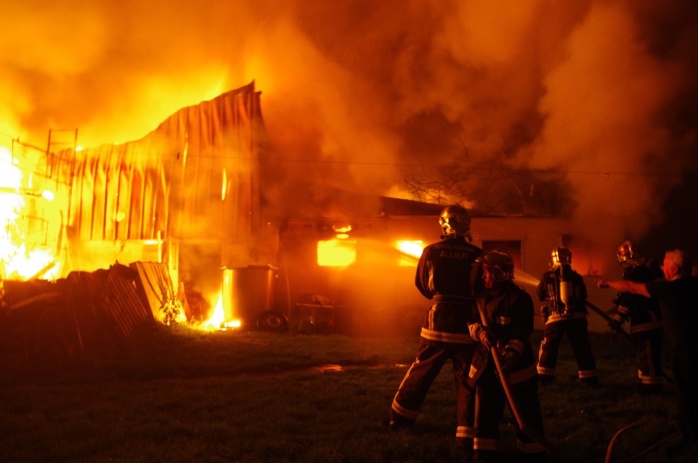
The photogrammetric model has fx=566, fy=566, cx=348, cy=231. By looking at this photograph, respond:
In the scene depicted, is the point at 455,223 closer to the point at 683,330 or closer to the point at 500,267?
the point at 500,267

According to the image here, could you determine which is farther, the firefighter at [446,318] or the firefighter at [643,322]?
the firefighter at [643,322]

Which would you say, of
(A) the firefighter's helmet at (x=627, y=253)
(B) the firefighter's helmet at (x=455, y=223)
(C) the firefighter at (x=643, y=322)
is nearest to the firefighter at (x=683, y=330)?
(B) the firefighter's helmet at (x=455, y=223)

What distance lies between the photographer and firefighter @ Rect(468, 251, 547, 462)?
3979 millimetres

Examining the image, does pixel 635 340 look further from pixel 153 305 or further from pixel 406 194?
pixel 406 194

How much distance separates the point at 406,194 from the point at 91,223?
434 inches

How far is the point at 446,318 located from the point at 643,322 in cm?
354

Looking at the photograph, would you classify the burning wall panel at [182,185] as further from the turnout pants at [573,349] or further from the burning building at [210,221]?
the turnout pants at [573,349]

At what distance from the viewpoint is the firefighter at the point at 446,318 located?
446cm

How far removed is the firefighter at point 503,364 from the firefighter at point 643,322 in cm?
279

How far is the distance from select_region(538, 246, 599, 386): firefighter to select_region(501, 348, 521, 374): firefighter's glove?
10.5 feet

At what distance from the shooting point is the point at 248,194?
14.3 metres

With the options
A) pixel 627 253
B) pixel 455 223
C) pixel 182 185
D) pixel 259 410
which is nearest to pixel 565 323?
pixel 627 253

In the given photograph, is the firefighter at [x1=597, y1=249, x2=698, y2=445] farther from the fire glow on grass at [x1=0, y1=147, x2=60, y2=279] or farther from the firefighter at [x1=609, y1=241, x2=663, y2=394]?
the fire glow on grass at [x1=0, y1=147, x2=60, y2=279]

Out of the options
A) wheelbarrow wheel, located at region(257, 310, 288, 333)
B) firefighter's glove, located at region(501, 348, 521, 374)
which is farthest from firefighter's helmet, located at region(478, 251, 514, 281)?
wheelbarrow wheel, located at region(257, 310, 288, 333)
